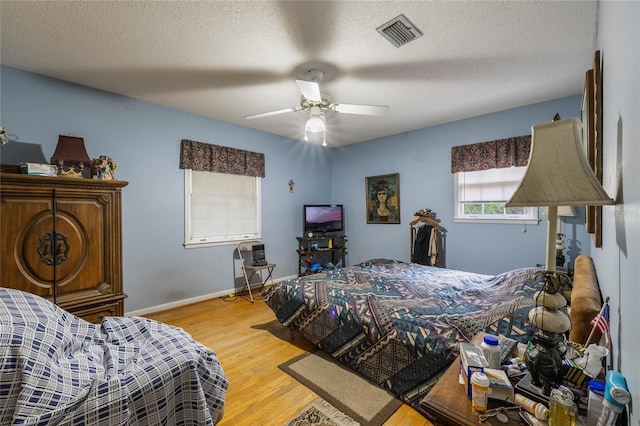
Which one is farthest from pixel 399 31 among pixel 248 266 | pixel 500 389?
pixel 248 266

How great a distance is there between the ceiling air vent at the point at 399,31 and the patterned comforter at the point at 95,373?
93.6 inches

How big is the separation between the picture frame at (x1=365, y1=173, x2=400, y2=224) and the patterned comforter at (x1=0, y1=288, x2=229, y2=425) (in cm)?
387

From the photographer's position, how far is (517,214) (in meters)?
3.48

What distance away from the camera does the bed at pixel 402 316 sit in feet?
5.59

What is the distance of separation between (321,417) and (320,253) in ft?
12.0

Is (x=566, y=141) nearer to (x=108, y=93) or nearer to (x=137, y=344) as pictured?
(x=137, y=344)

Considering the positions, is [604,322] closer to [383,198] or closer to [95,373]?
[95,373]

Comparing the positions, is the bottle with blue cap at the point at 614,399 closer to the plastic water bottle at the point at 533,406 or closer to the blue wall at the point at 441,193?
the plastic water bottle at the point at 533,406

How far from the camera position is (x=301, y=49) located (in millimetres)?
2215

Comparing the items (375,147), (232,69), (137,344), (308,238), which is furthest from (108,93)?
(375,147)

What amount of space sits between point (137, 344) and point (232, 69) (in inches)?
91.4

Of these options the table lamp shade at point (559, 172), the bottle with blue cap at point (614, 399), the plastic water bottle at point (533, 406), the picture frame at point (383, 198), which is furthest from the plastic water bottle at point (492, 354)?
the picture frame at point (383, 198)

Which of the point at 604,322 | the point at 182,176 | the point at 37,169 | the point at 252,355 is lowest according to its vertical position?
the point at 252,355

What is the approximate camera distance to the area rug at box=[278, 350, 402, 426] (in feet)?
5.63
